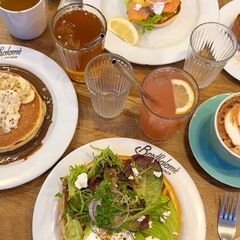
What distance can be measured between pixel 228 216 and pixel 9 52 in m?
1.05

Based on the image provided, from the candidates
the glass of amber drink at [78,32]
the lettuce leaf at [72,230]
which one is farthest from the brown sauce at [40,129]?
the lettuce leaf at [72,230]

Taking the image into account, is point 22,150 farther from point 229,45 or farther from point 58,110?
point 229,45

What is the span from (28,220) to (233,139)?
2.52 ft

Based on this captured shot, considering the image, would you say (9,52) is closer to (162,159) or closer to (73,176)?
(73,176)

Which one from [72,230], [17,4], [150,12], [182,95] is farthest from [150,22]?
[72,230]

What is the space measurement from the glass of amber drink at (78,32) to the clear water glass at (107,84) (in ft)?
0.18

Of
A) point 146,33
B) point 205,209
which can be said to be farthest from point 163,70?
point 205,209

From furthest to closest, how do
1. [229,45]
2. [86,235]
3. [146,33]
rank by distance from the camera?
[146,33] → [229,45] → [86,235]

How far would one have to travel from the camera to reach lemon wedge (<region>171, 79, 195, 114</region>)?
1390 millimetres

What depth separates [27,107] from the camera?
1484 millimetres

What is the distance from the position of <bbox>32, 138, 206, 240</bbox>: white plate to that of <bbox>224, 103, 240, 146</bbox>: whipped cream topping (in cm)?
21

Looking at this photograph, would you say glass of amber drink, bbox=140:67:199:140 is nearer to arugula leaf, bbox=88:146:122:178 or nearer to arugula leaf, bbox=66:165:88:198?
arugula leaf, bbox=88:146:122:178

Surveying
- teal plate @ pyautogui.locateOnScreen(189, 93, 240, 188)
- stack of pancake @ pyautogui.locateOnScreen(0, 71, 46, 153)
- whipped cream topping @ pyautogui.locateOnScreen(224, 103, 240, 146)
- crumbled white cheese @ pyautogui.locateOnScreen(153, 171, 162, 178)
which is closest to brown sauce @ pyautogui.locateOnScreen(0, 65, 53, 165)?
stack of pancake @ pyautogui.locateOnScreen(0, 71, 46, 153)

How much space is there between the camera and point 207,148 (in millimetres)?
1462
